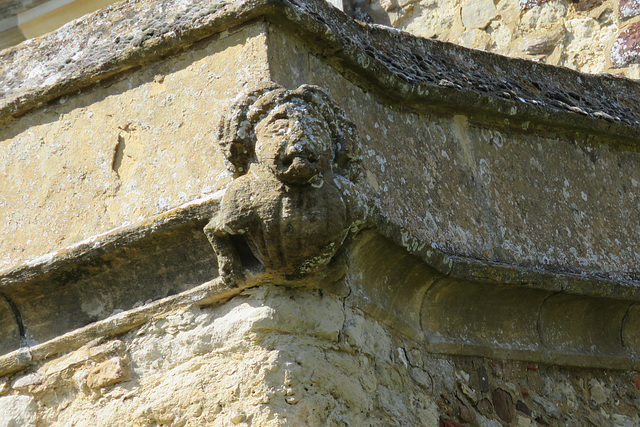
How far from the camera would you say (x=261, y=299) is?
8.50ft

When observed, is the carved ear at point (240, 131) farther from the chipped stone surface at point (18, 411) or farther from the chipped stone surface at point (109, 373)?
the chipped stone surface at point (18, 411)

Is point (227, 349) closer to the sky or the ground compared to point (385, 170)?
closer to the ground

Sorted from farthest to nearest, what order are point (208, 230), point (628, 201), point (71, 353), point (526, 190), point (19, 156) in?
1. point (628, 201)
2. point (526, 190)
3. point (19, 156)
4. point (71, 353)
5. point (208, 230)

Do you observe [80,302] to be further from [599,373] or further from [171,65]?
[599,373]

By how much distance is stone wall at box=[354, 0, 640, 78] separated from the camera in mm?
4266

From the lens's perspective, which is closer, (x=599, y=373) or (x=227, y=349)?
(x=227, y=349)

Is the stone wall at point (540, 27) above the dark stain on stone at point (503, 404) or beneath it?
above

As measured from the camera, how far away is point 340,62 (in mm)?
2930

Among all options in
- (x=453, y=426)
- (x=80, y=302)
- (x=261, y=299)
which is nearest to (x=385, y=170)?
(x=261, y=299)

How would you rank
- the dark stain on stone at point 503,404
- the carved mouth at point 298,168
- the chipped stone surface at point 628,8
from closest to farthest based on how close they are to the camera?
the carved mouth at point 298,168
the dark stain on stone at point 503,404
the chipped stone surface at point 628,8

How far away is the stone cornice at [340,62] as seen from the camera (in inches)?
111

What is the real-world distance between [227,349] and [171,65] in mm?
873

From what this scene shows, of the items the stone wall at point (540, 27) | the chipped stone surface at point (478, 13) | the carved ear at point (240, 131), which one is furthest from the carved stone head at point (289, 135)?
the chipped stone surface at point (478, 13)

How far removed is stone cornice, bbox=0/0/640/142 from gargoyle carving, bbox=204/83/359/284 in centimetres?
36
